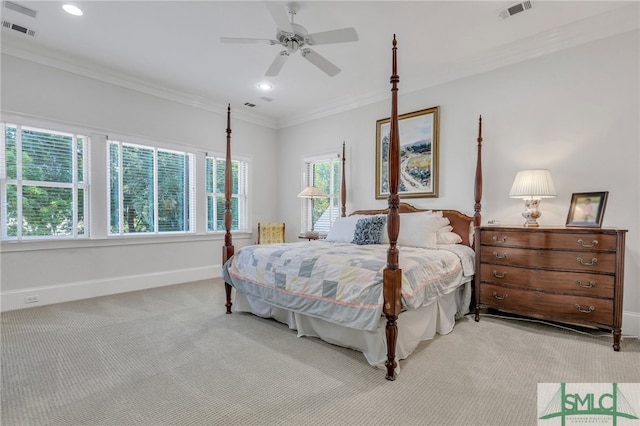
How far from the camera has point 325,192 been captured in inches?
222

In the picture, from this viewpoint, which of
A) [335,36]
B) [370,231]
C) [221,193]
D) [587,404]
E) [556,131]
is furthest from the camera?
[221,193]

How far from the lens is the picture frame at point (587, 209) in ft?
9.55

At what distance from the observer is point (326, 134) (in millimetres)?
5551

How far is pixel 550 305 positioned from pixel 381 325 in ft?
5.85

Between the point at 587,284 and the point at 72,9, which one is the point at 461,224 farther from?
the point at 72,9

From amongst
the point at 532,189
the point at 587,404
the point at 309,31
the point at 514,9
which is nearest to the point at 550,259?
the point at 532,189

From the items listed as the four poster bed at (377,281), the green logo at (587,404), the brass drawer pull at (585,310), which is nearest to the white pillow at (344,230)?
the four poster bed at (377,281)

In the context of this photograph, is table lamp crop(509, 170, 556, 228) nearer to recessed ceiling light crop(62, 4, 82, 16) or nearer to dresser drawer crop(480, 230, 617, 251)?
dresser drawer crop(480, 230, 617, 251)

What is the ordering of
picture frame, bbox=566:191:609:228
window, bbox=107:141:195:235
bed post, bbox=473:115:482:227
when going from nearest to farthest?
1. picture frame, bbox=566:191:609:228
2. bed post, bbox=473:115:482:227
3. window, bbox=107:141:195:235

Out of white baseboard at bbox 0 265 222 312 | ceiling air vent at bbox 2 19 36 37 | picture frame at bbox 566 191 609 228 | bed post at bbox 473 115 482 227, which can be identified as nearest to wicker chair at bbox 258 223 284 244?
white baseboard at bbox 0 265 222 312

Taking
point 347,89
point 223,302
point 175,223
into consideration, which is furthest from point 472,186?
point 175,223

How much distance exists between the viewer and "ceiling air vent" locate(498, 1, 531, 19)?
2803 mm

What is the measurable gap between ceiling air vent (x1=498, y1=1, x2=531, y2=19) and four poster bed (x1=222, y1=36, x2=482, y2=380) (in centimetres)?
111

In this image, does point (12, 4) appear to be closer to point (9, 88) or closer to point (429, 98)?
point (9, 88)
